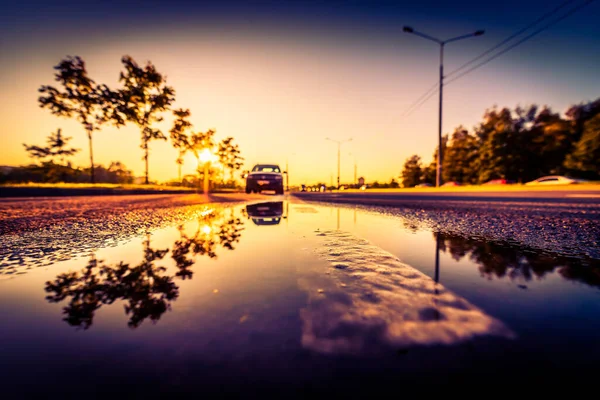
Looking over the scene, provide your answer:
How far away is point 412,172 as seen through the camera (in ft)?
269

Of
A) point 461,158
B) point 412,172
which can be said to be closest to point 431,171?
point 412,172

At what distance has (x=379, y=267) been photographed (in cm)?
198

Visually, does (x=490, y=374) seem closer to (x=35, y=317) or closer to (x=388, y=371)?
(x=388, y=371)

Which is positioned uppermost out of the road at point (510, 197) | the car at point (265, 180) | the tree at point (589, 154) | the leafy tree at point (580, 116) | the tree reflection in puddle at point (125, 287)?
the leafy tree at point (580, 116)

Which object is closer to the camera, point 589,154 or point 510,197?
point 510,197

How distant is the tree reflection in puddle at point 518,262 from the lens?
181cm

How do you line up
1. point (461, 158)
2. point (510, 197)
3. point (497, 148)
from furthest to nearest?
Result: 1. point (461, 158)
2. point (497, 148)
3. point (510, 197)

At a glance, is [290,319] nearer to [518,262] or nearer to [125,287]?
[125,287]

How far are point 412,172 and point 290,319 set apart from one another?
88038 millimetres

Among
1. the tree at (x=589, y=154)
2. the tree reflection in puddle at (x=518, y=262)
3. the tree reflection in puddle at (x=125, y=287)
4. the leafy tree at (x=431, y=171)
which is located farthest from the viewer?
the leafy tree at (x=431, y=171)

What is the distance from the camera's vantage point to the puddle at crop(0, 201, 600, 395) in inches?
33.9

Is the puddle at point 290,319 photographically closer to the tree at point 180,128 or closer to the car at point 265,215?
the car at point 265,215

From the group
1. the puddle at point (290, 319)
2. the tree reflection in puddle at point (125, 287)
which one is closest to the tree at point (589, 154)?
the puddle at point (290, 319)

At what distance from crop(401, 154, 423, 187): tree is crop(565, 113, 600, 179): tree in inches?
1762
